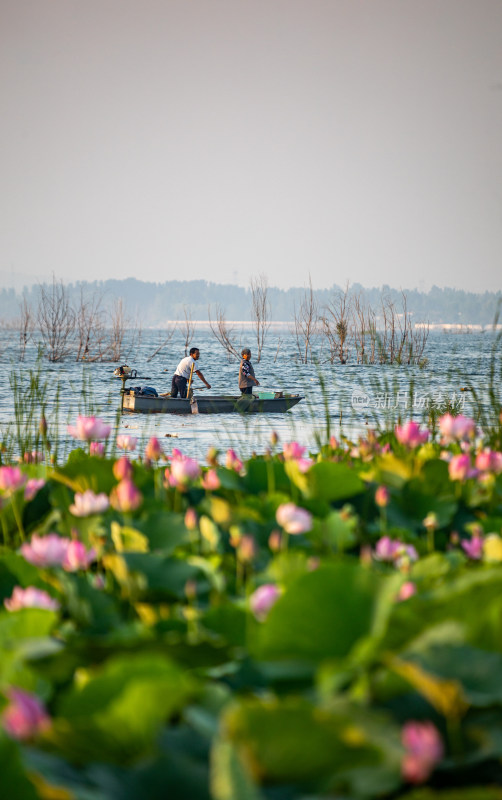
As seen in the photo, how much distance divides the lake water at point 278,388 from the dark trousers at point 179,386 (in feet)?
1.90

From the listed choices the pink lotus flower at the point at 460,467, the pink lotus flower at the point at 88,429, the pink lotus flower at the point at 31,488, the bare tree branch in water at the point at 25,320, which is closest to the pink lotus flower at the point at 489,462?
the pink lotus flower at the point at 460,467

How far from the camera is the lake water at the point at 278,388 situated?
2.91 meters

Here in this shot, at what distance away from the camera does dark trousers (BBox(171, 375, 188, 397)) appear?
14555 millimetres

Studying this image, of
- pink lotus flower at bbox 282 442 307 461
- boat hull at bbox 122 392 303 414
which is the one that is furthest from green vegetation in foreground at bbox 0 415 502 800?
boat hull at bbox 122 392 303 414

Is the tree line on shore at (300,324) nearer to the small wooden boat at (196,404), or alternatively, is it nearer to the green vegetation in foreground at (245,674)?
the small wooden boat at (196,404)

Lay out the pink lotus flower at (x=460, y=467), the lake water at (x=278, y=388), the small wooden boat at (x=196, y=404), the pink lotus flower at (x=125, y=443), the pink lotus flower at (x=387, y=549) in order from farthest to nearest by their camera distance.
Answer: the small wooden boat at (x=196, y=404) → the lake water at (x=278, y=388) → the pink lotus flower at (x=125, y=443) → the pink lotus flower at (x=460, y=467) → the pink lotus flower at (x=387, y=549)

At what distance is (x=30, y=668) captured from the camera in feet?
2.29

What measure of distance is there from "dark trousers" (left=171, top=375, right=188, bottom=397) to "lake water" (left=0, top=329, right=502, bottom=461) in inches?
22.8

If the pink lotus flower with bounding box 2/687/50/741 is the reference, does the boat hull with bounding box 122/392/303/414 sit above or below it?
below

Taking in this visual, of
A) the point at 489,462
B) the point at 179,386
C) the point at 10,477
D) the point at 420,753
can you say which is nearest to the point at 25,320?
the point at 179,386

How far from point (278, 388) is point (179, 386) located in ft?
41.1

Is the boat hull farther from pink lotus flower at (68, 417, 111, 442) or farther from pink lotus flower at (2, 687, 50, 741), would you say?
pink lotus flower at (2, 687, 50, 741)

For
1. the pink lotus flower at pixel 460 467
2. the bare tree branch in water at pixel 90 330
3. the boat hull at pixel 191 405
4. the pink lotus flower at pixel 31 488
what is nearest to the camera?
the pink lotus flower at pixel 460 467

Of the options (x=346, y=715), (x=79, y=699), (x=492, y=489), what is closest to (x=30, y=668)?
(x=79, y=699)
